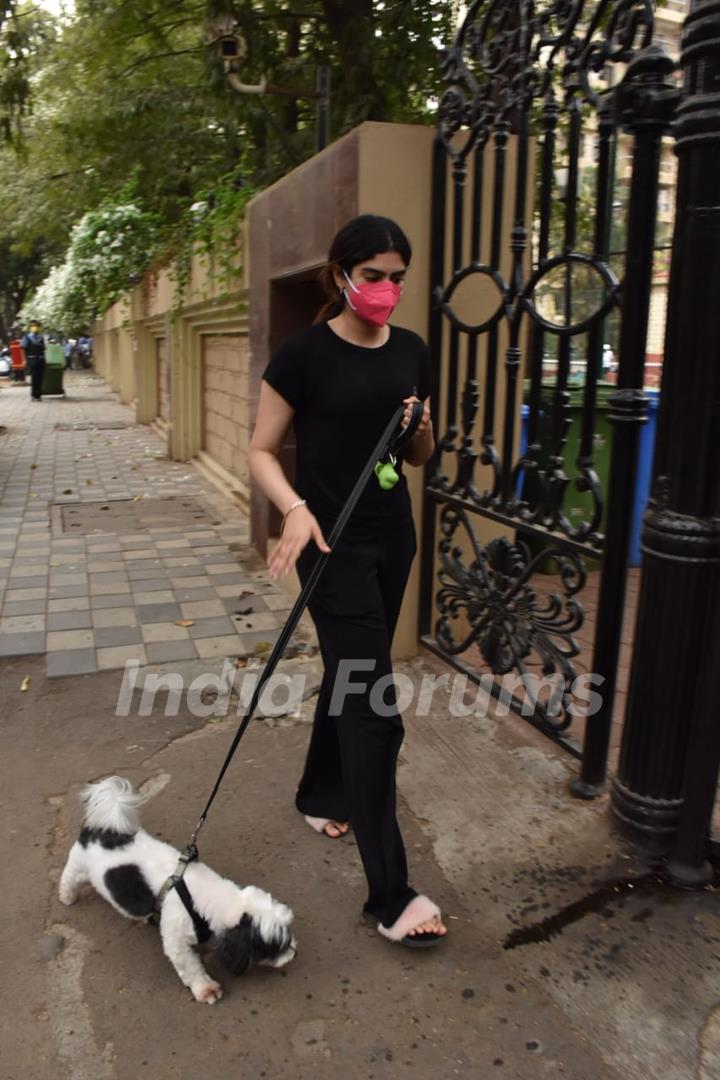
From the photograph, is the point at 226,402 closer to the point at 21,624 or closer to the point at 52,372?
the point at 21,624

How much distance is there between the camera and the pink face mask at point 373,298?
7.88 ft

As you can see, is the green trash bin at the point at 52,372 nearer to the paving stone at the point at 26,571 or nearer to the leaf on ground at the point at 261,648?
the paving stone at the point at 26,571

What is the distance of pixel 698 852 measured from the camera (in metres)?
2.71

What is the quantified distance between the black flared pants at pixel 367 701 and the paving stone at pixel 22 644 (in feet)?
8.82

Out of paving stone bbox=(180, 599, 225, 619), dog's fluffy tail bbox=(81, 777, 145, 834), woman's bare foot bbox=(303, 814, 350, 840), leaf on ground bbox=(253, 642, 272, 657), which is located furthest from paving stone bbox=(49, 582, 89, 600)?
dog's fluffy tail bbox=(81, 777, 145, 834)

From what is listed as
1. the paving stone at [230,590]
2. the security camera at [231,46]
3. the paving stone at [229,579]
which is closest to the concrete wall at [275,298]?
the paving stone at [229,579]

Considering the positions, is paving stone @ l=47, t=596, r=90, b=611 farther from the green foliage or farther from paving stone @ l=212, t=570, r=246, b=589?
the green foliage

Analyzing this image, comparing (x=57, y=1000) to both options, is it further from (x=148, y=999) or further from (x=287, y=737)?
(x=287, y=737)

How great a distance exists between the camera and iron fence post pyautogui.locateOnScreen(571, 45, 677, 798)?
2.68m

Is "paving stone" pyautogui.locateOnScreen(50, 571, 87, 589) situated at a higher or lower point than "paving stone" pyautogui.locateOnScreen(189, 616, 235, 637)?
higher

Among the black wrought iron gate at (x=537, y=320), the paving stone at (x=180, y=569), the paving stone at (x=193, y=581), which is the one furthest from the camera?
the paving stone at (x=180, y=569)

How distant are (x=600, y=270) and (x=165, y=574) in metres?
4.11

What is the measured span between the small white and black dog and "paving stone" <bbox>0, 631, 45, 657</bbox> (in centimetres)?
234

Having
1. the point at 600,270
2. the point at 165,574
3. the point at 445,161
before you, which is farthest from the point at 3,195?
the point at 600,270
